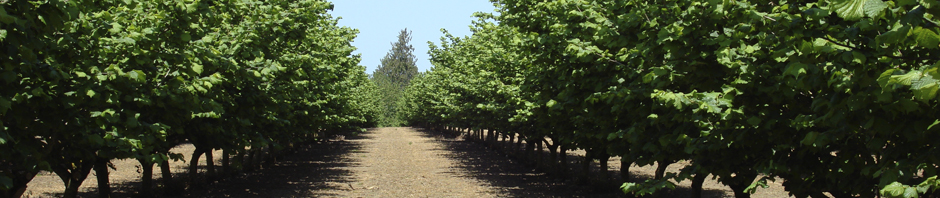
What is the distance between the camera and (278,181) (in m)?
24.5

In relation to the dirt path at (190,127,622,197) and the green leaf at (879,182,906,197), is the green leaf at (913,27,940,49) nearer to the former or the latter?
the green leaf at (879,182,906,197)

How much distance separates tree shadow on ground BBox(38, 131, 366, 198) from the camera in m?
20.0

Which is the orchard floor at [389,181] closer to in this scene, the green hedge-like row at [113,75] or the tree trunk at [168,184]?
the tree trunk at [168,184]

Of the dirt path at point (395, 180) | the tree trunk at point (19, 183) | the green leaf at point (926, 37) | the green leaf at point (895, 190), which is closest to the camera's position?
the green leaf at point (926, 37)

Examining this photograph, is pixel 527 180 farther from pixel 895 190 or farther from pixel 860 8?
pixel 860 8

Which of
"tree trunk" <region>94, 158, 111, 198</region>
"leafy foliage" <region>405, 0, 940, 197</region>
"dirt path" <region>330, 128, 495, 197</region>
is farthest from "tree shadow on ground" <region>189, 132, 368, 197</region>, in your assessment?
"leafy foliage" <region>405, 0, 940, 197</region>

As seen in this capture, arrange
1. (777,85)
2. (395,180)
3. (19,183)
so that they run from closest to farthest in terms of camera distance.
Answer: (777,85) < (19,183) < (395,180)

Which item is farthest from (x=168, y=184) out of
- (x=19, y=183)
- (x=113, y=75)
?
(x=113, y=75)

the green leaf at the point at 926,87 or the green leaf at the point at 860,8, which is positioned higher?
the green leaf at the point at 860,8

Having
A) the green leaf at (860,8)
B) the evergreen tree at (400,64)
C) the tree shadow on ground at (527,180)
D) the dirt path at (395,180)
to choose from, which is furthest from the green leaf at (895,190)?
the evergreen tree at (400,64)

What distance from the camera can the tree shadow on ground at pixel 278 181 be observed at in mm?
20016

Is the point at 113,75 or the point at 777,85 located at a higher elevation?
the point at 113,75

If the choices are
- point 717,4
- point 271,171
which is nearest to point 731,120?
point 717,4

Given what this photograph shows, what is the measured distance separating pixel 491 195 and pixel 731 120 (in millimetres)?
13856
